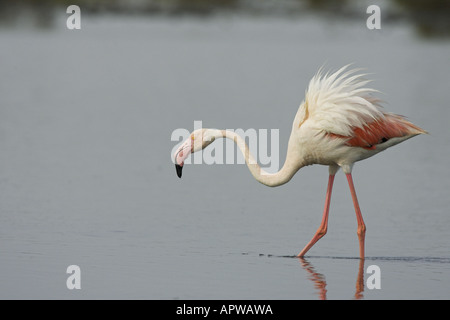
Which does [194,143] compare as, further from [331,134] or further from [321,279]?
[321,279]

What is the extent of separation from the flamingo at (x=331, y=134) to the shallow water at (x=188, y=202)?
32.4 inches

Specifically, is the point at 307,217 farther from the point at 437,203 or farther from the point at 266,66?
the point at 266,66

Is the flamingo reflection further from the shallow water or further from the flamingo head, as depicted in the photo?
the flamingo head

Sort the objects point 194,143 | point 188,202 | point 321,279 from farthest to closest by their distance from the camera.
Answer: point 188,202 → point 194,143 → point 321,279

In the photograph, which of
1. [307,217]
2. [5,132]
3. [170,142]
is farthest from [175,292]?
[5,132]

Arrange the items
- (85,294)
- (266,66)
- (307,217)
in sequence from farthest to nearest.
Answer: (266,66) < (307,217) < (85,294)

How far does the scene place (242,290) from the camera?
26.5ft

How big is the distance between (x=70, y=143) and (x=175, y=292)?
322 inches

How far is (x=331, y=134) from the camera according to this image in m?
9.41

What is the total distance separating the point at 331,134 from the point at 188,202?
2.83m

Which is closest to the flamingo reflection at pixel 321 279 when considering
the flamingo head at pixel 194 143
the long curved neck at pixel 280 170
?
the long curved neck at pixel 280 170

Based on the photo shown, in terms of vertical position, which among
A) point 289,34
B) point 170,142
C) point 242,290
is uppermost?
point 289,34

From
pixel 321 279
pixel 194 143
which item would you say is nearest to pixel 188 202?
pixel 194 143

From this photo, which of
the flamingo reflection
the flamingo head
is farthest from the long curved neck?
the flamingo reflection
